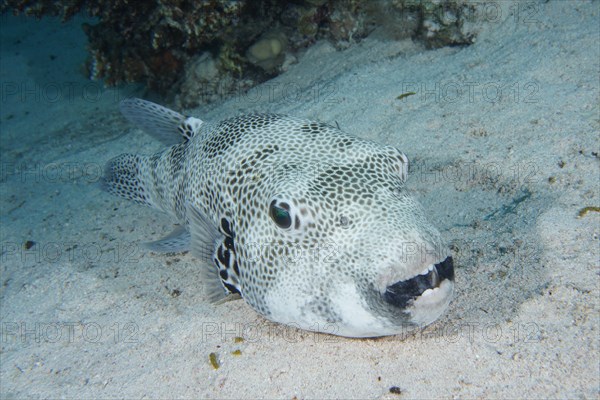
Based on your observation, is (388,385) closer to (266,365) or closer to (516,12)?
(266,365)

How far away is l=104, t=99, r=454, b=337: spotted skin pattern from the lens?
210cm

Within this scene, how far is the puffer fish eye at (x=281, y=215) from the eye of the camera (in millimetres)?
2361

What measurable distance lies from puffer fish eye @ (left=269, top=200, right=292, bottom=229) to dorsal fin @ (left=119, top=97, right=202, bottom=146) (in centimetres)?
147

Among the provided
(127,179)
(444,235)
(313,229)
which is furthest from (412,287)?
(127,179)

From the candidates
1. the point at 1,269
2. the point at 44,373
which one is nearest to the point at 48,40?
the point at 1,269

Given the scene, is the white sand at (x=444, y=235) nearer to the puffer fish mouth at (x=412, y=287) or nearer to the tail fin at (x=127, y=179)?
the tail fin at (x=127, y=179)

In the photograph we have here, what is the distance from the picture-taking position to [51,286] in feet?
12.5

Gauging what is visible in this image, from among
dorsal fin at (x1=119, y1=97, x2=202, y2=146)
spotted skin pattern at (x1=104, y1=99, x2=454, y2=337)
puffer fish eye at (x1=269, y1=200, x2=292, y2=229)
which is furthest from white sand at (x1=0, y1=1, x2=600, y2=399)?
dorsal fin at (x1=119, y1=97, x2=202, y2=146)

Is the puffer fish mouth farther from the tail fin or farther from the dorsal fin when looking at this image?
the tail fin

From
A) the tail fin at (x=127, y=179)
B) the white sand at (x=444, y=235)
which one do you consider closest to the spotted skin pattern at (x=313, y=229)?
the white sand at (x=444, y=235)

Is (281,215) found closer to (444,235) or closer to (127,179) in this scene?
(444,235)

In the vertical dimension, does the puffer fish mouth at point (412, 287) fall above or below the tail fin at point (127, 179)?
above

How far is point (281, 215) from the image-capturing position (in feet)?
7.80

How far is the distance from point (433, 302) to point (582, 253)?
131cm
